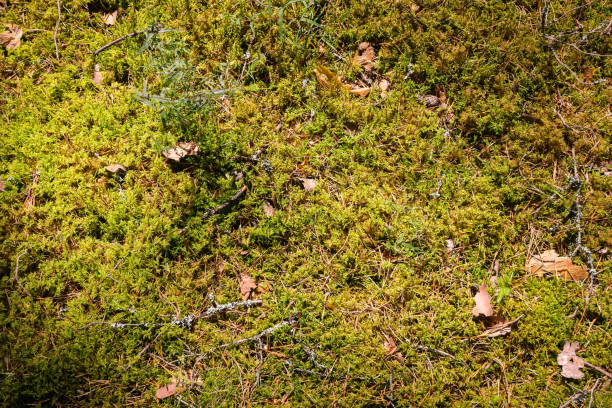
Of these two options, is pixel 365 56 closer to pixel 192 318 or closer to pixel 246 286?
pixel 246 286

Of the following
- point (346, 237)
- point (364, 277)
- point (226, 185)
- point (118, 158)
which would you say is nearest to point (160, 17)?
point (118, 158)

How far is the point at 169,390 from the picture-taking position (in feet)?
8.78

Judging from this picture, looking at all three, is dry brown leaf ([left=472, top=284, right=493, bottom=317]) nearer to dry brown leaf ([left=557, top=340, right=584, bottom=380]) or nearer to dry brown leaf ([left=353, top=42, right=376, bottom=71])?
dry brown leaf ([left=557, top=340, right=584, bottom=380])

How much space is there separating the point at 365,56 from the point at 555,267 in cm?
251

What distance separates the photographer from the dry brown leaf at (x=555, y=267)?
2894mm

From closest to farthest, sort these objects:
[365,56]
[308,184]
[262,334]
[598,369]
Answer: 1. [598,369]
2. [262,334]
3. [308,184]
4. [365,56]

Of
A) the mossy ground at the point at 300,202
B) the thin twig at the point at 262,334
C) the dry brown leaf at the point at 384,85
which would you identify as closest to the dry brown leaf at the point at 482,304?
the mossy ground at the point at 300,202

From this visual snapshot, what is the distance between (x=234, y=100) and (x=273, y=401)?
2.57 m

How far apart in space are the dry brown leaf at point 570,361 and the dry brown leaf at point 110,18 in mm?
4879

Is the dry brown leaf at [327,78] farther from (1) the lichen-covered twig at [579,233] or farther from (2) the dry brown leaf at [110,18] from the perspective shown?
(1) the lichen-covered twig at [579,233]

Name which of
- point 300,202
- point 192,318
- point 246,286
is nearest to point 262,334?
point 246,286

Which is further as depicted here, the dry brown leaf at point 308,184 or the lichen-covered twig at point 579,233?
the dry brown leaf at point 308,184

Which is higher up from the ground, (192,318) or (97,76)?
(97,76)

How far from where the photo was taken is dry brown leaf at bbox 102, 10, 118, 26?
3523 millimetres
